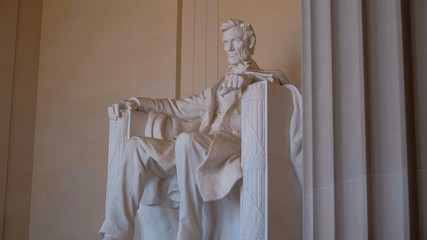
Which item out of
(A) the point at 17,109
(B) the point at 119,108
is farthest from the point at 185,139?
(A) the point at 17,109

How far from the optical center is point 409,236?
3629mm

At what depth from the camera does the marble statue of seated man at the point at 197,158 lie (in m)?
5.11

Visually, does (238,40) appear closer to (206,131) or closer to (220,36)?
(206,131)

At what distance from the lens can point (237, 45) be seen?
5.89m

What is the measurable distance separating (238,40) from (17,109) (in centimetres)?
347

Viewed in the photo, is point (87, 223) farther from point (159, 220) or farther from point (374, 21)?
point (374, 21)

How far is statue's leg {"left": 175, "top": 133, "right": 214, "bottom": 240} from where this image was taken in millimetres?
5086

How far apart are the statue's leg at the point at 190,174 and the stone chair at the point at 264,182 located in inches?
10.0

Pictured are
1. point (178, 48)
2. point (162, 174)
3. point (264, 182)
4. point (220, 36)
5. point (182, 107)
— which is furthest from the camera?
point (178, 48)

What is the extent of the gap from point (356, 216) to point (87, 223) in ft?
14.5

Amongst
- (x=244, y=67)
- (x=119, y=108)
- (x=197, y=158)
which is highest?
(x=244, y=67)

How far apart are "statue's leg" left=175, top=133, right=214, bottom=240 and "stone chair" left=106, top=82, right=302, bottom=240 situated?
25cm

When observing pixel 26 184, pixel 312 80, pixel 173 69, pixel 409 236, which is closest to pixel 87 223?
pixel 26 184

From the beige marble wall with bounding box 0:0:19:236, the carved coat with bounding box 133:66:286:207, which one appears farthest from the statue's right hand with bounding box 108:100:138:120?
the beige marble wall with bounding box 0:0:19:236
